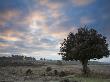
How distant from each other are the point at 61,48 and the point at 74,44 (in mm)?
5220

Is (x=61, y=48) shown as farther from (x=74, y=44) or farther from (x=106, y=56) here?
(x=106, y=56)

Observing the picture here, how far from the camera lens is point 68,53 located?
61.8 meters

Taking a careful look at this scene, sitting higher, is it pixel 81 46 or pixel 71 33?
pixel 71 33

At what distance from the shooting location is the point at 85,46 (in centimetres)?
5766

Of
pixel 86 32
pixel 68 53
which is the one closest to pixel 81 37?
pixel 86 32

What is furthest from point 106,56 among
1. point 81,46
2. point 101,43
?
point 81,46

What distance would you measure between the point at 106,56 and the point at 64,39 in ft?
39.8

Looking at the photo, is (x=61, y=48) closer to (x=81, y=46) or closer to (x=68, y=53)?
(x=68, y=53)

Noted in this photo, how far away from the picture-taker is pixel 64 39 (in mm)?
63594

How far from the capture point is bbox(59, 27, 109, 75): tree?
188 feet

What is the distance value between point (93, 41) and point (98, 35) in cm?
234

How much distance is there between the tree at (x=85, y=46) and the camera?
57.4 meters

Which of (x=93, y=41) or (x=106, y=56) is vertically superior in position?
(x=93, y=41)

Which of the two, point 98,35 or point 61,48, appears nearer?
point 98,35
